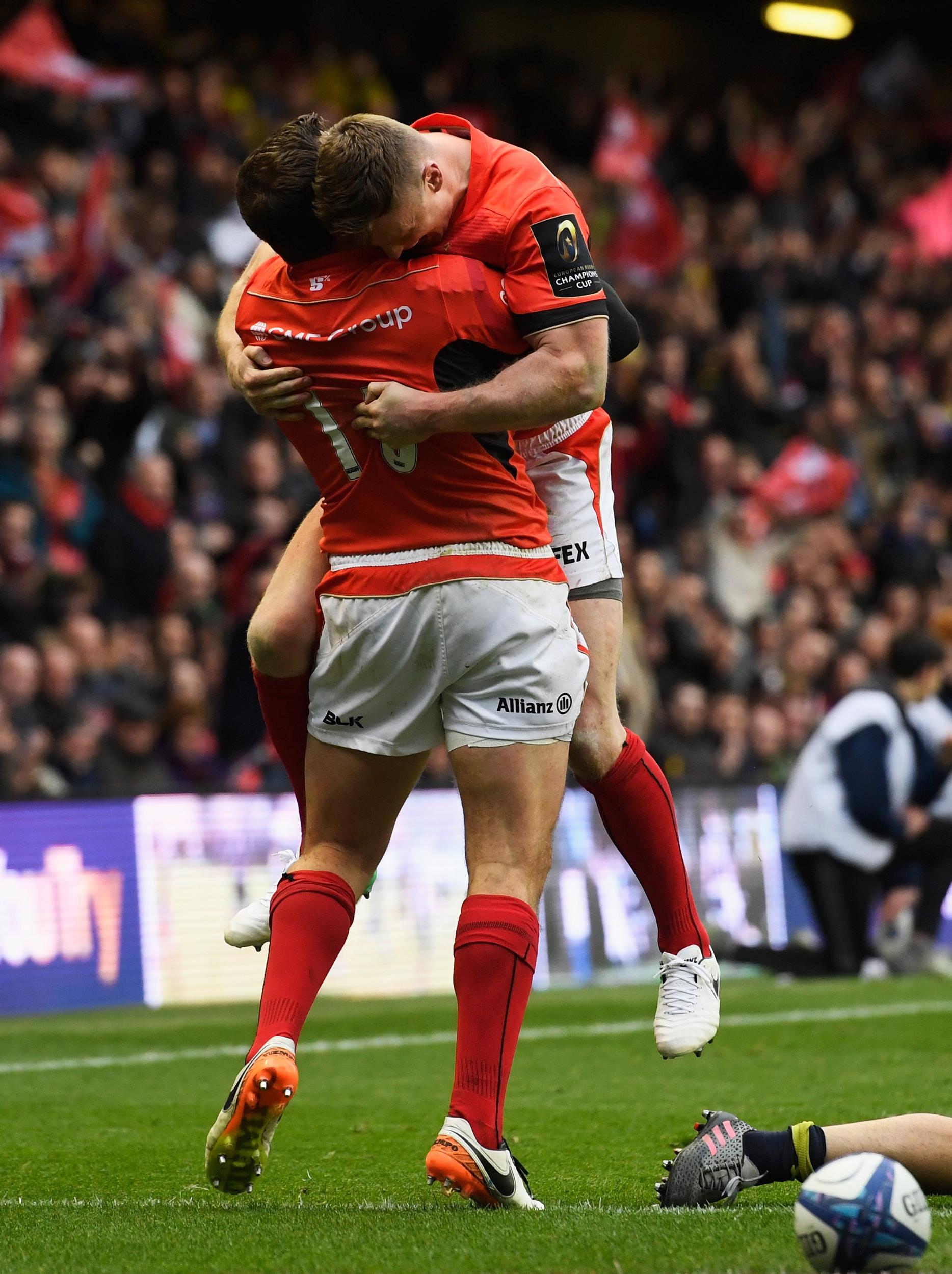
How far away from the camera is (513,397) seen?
4184 mm

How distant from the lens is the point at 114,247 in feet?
43.6

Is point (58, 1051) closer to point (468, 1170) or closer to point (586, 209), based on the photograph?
point (468, 1170)

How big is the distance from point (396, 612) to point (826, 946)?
24.5 feet

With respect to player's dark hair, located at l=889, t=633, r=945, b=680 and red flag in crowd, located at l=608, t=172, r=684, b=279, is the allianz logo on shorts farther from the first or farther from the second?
red flag in crowd, located at l=608, t=172, r=684, b=279

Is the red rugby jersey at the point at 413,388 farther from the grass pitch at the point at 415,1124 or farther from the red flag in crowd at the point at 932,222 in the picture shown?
the red flag in crowd at the point at 932,222

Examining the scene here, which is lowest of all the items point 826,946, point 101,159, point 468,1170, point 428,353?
point 826,946

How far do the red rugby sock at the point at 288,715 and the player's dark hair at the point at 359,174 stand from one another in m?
1.13

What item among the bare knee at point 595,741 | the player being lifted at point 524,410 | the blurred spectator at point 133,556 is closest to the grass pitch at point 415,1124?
the player being lifted at point 524,410

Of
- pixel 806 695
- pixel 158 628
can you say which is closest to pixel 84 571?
pixel 158 628

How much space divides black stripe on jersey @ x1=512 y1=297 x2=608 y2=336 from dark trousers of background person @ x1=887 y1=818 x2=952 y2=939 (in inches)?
312

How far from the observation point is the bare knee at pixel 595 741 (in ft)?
15.9

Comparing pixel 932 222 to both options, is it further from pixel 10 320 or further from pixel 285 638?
pixel 285 638

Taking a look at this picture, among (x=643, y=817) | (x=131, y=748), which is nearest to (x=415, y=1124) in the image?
(x=643, y=817)

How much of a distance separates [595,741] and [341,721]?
2.36 ft
